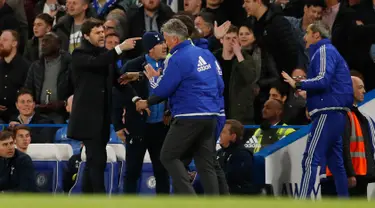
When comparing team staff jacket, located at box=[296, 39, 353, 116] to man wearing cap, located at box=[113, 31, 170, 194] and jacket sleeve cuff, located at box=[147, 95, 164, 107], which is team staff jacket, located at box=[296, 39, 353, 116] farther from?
jacket sleeve cuff, located at box=[147, 95, 164, 107]

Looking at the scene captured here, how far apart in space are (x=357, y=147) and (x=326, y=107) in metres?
0.76

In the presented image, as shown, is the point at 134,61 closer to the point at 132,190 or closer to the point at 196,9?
the point at 132,190

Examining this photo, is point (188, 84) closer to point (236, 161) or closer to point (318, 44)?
point (318, 44)

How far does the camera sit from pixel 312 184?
11.4 meters

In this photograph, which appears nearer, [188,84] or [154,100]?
[188,84]

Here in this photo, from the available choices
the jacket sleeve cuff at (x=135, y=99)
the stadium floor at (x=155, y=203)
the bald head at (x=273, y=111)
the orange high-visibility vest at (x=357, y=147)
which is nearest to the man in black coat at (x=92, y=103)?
the jacket sleeve cuff at (x=135, y=99)

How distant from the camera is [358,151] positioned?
38.7 feet

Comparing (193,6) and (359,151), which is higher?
(193,6)

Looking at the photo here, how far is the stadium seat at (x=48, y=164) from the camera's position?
13.0 m

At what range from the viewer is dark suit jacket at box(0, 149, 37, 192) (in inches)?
481

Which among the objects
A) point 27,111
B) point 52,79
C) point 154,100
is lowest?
point 27,111

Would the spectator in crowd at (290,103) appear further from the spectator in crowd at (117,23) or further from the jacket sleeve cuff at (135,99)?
the jacket sleeve cuff at (135,99)

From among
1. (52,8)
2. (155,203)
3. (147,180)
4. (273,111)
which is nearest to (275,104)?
(273,111)

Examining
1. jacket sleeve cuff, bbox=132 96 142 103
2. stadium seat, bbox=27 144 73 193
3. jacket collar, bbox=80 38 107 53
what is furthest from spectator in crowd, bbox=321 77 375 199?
stadium seat, bbox=27 144 73 193
